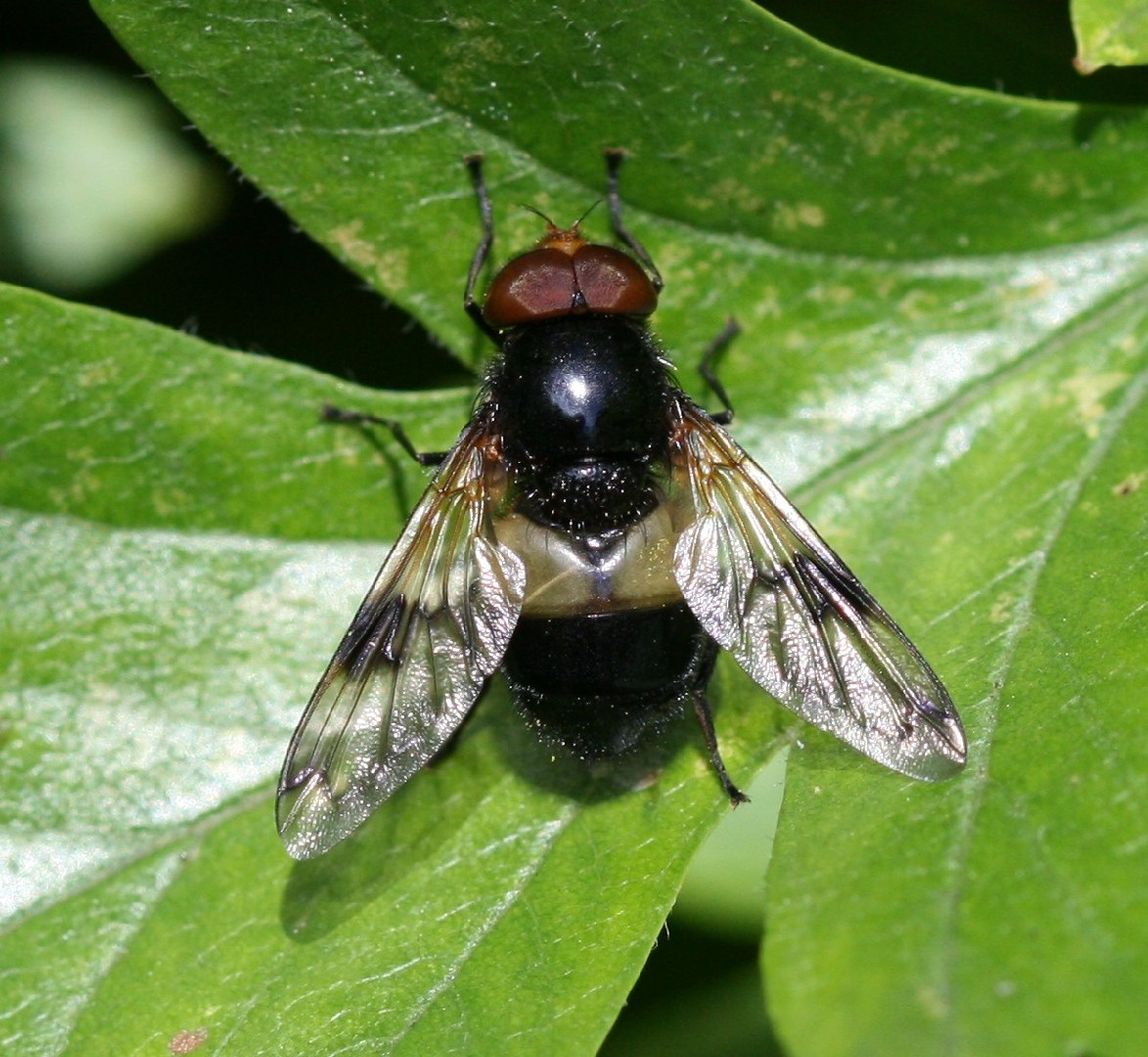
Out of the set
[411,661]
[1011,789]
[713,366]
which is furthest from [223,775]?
[1011,789]

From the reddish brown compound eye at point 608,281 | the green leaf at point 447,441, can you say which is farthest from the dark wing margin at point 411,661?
the reddish brown compound eye at point 608,281

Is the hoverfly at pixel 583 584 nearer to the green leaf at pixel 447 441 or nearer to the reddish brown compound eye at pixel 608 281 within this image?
the reddish brown compound eye at pixel 608 281

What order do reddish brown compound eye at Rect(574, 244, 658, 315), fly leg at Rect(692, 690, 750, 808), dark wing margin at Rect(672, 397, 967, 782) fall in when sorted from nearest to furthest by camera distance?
dark wing margin at Rect(672, 397, 967, 782) → fly leg at Rect(692, 690, 750, 808) → reddish brown compound eye at Rect(574, 244, 658, 315)

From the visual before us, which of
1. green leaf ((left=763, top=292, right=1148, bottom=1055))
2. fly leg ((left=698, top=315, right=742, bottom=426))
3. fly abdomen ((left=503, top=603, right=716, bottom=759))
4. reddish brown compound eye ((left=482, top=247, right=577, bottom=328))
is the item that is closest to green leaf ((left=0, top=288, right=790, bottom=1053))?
fly abdomen ((left=503, top=603, right=716, bottom=759))

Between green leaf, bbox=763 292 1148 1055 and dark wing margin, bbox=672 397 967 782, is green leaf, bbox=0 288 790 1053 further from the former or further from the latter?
green leaf, bbox=763 292 1148 1055

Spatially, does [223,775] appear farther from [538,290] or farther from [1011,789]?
[1011,789]

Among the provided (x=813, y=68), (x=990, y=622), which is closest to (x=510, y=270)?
(x=813, y=68)
